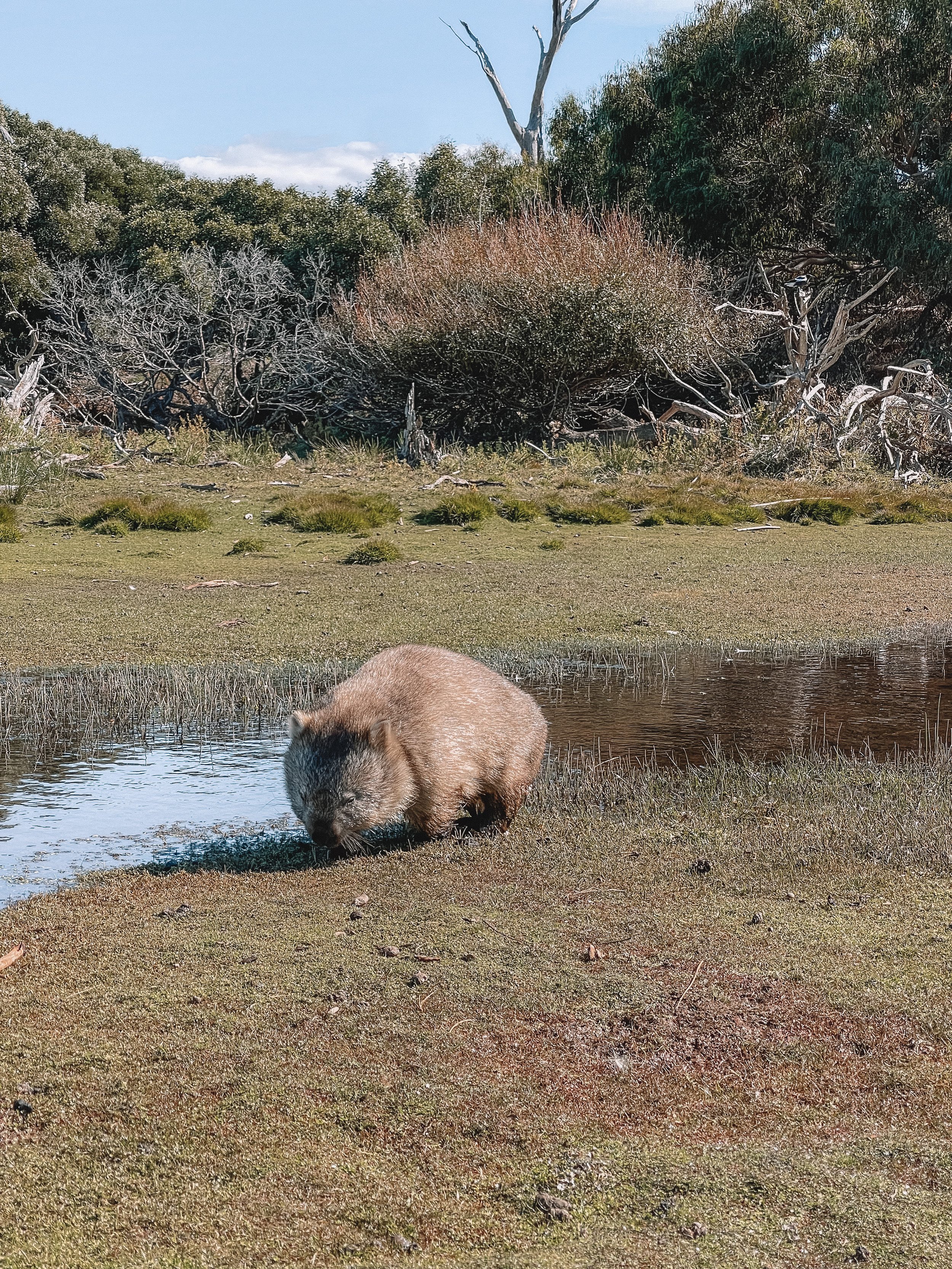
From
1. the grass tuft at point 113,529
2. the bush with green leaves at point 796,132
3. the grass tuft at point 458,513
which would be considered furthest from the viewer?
the bush with green leaves at point 796,132

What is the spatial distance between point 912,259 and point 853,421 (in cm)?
546

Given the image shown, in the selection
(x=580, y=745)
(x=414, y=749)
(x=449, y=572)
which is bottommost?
(x=580, y=745)

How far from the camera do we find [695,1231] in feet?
10.7

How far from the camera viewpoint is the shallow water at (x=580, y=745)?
7090 mm

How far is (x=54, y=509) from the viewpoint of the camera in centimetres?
2083

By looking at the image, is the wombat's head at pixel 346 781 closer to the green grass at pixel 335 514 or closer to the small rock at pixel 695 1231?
the small rock at pixel 695 1231

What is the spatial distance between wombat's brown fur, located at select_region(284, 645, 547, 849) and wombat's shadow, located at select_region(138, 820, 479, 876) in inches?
5.5

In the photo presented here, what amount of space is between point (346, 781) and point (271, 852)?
80cm

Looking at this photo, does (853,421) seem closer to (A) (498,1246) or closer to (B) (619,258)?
(B) (619,258)

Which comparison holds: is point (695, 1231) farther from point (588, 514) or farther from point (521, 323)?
point (521, 323)

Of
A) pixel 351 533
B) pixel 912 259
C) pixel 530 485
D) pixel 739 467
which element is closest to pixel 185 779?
Result: pixel 351 533

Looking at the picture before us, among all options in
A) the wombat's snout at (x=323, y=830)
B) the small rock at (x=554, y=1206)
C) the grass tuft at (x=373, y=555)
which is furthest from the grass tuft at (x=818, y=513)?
the small rock at (x=554, y=1206)

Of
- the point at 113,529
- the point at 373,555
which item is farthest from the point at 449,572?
the point at 113,529

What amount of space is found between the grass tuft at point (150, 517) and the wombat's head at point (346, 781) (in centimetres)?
1397
